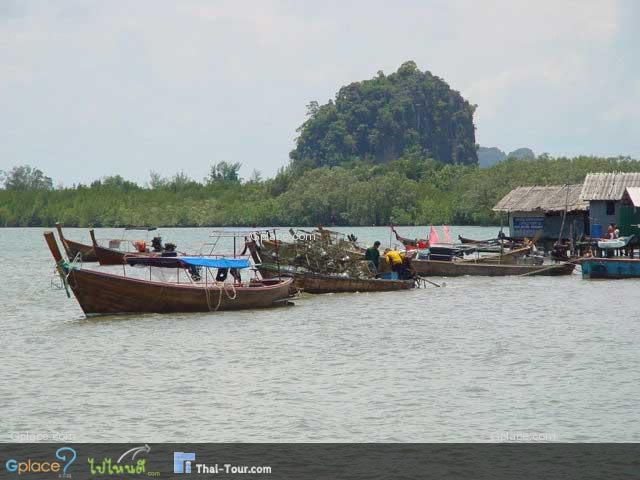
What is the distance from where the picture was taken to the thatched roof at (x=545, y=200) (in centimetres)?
5263

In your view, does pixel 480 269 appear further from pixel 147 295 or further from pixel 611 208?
pixel 147 295

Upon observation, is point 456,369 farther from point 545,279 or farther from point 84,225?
point 84,225

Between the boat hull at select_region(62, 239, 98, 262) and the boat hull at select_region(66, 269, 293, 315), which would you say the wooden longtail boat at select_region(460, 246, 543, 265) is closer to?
the boat hull at select_region(66, 269, 293, 315)

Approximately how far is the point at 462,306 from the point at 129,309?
421 inches

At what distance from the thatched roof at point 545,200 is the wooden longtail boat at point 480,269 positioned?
7943mm

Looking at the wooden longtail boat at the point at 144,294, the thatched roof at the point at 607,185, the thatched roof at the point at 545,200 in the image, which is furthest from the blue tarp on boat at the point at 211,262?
the thatched roof at the point at 545,200

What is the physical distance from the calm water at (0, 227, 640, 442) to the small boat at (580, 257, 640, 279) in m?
5.90

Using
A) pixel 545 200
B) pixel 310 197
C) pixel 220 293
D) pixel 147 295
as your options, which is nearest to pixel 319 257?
pixel 220 293

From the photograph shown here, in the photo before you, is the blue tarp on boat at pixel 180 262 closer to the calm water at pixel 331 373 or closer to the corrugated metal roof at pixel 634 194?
the calm water at pixel 331 373

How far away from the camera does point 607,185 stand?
4894 cm

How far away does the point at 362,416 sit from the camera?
16516mm

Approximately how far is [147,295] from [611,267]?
1904 centimetres
